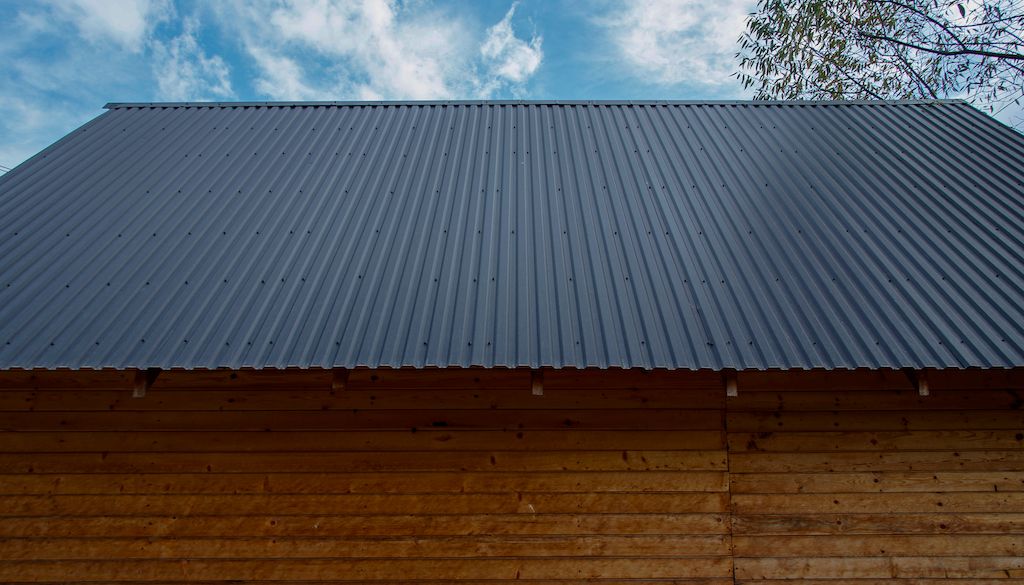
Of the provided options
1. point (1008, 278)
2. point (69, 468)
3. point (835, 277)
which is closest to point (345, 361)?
point (69, 468)

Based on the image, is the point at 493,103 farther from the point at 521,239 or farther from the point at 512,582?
the point at 512,582

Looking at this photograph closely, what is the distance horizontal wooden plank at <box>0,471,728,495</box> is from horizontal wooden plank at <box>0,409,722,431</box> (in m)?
0.31

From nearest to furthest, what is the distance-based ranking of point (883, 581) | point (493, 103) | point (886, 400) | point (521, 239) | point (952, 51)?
point (883, 581) < point (886, 400) < point (521, 239) < point (493, 103) < point (952, 51)

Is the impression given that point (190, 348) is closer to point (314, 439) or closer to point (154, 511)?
point (314, 439)

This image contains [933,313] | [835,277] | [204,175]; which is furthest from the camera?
[204,175]

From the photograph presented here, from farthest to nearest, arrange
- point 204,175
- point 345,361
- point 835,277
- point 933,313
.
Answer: point 204,175 < point 835,277 < point 933,313 < point 345,361

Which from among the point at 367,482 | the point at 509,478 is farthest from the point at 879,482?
the point at 367,482

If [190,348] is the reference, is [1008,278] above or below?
above

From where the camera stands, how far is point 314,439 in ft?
12.4

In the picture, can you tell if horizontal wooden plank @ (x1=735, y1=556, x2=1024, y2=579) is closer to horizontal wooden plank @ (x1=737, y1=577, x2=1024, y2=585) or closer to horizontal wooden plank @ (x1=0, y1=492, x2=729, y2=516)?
horizontal wooden plank @ (x1=737, y1=577, x2=1024, y2=585)

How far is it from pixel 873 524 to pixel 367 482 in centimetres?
341

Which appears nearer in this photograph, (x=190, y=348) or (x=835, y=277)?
(x=190, y=348)

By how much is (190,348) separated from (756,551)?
3822 millimetres

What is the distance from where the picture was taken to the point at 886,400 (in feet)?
12.4
